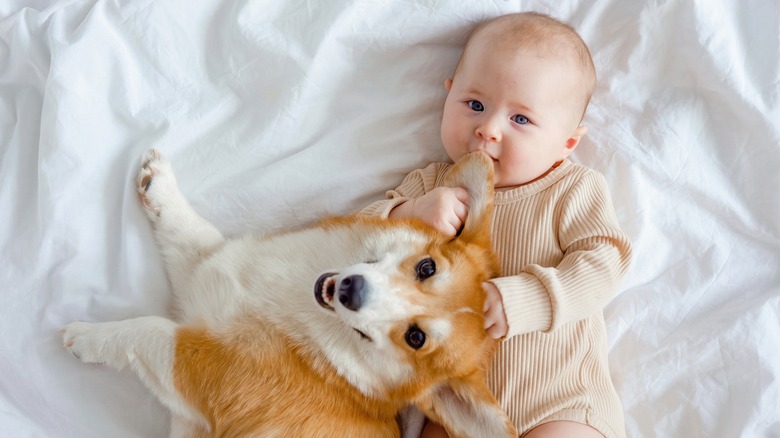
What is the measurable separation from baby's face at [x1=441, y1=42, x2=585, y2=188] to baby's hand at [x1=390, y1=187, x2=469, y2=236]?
0.74 feet

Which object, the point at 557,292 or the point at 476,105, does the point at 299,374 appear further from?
the point at 476,105

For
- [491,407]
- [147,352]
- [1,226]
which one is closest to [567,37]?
[491,407]

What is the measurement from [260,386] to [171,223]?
0.69m

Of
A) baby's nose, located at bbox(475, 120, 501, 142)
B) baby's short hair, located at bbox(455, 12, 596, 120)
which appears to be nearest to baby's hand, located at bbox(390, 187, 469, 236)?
baby's nose, located at bbox(475, 120, 501, 142)

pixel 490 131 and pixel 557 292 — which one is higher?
pixel 490 131

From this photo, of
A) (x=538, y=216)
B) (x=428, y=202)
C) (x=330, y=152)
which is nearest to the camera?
(x=428, y=202)

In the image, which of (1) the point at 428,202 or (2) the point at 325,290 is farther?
(1) the point at 428,202

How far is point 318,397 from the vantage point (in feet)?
7.00

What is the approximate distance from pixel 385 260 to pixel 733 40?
Result: 1.74 metres

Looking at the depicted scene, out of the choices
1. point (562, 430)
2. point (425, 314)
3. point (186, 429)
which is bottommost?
point (562, 430)

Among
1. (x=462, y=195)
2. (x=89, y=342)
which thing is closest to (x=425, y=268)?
(x=462, y=195)

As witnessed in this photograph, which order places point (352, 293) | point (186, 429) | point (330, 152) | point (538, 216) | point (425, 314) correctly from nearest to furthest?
point (352, 293) → point (425, 314) → point (186, 429) → point (538, 216) → point (330, 152)

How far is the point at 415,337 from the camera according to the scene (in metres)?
2.02

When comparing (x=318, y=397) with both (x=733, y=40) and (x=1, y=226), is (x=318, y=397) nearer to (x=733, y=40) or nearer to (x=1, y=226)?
(x=1, y=226)
